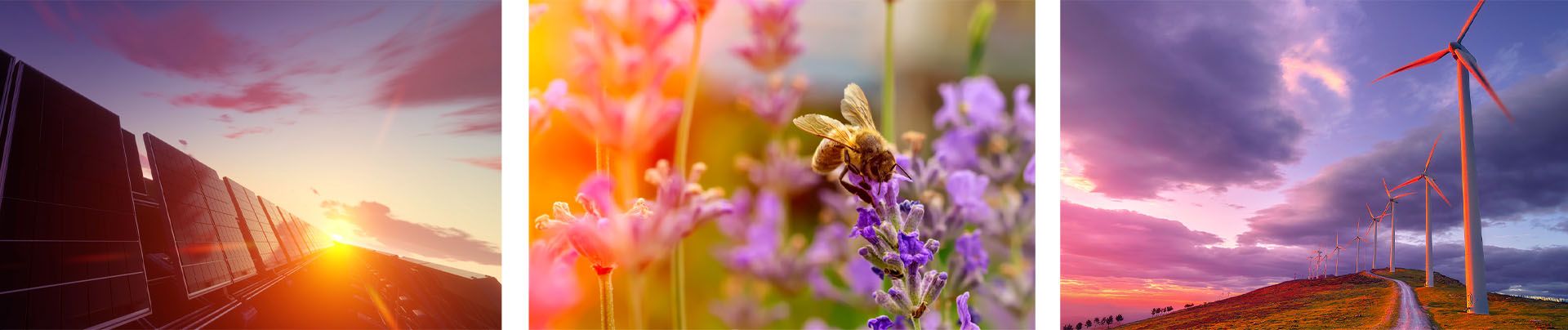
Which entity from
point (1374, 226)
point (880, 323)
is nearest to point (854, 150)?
point (880, 323)

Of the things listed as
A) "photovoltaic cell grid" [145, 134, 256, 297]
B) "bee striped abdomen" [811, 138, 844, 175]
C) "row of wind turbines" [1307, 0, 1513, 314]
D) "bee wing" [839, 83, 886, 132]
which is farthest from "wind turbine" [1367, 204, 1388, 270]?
"photovoltaic cell grid" [145, 134, 256, 297]

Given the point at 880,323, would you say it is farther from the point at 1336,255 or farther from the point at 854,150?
the point at 1336,255

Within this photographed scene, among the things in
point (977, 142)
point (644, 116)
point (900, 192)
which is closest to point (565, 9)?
point (644, 116)

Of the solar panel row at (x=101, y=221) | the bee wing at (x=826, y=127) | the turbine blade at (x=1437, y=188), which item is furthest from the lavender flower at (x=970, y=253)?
the solar panel row at (x=101, y=221)

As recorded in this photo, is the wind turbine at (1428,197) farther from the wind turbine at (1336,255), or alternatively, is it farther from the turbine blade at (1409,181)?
the wind turbine at (1336,255)

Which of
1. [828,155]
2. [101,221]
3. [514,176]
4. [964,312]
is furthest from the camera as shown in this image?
[514,176]

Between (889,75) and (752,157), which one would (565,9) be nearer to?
(752,157)

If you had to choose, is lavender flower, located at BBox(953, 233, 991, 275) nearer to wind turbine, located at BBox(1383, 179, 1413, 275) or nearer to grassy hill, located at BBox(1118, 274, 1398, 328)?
grassy hill, located at BBox(1118, 274, 1398, 328)
